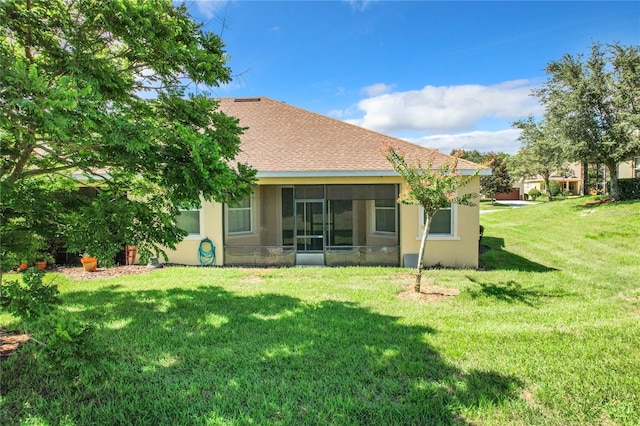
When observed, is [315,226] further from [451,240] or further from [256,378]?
[256,378]

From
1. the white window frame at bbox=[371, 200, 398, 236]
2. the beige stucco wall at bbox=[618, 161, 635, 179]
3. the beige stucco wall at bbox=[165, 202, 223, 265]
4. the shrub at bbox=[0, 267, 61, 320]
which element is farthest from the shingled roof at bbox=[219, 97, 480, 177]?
Answer: the beige stucco wall at bbox=[618, 161, 635, 179]

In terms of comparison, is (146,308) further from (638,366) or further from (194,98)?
(638,366)

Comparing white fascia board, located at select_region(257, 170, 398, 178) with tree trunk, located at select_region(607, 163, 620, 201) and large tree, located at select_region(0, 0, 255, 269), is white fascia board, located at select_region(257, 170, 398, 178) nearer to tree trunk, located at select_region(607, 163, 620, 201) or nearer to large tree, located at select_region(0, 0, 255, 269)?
large tree, located at select_region(0, 0, 255, 269)

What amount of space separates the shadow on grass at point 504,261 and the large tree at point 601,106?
13232 millimetres

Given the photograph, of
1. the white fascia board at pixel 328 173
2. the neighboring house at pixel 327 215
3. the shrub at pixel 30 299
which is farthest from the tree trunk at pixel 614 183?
the shrub at pixel 30 299

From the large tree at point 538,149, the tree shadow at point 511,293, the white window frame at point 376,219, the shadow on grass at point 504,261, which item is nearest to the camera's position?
the tree shadow at point 511,293

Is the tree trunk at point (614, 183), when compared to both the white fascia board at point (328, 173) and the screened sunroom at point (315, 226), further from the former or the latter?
the white fascia board at point (328, 173)

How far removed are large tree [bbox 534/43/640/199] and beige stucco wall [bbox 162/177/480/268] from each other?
1657cm

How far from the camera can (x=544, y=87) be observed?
978 inches

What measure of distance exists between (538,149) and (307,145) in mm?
23549

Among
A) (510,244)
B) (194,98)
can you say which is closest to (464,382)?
(194,98)

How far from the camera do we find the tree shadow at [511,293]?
24.4 feet

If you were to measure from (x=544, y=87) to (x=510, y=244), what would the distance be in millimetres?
15976

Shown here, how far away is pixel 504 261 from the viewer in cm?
1198
